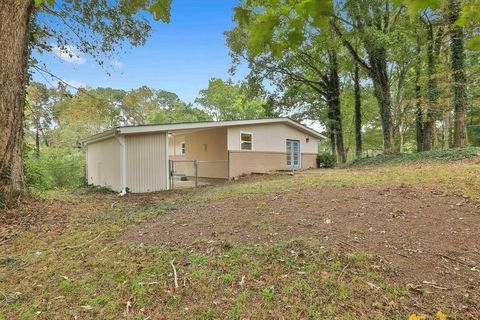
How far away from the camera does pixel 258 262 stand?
126 inches

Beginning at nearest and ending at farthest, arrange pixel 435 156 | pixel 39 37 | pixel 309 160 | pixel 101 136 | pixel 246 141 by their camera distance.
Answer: pixel 39 37 < pixel 435 156 < pixel 101 136 < pixel 246 141 < pixel 309 160

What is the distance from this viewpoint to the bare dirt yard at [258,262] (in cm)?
254

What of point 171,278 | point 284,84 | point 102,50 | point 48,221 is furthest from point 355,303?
point 284,84

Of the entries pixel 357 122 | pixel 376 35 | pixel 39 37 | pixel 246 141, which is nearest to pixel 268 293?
pixel 39 37

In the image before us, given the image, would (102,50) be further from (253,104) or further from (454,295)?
(253,104)

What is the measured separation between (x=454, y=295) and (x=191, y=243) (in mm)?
2872

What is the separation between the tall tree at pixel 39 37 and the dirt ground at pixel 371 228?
3005 mm

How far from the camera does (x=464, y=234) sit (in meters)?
3.71

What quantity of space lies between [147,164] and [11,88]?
16.7ft

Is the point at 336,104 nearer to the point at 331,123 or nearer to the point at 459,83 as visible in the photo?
the point at 331,123

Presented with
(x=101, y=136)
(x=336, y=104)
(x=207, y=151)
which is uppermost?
(x=336, y=104)

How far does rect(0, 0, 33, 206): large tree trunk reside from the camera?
5.50 meters

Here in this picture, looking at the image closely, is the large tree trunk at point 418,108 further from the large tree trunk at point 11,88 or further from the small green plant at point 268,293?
the large tree trunk at point 11,88

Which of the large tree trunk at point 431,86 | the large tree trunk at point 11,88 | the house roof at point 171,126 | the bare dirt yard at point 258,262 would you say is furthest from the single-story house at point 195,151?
the large tree trunk at point 431,86
